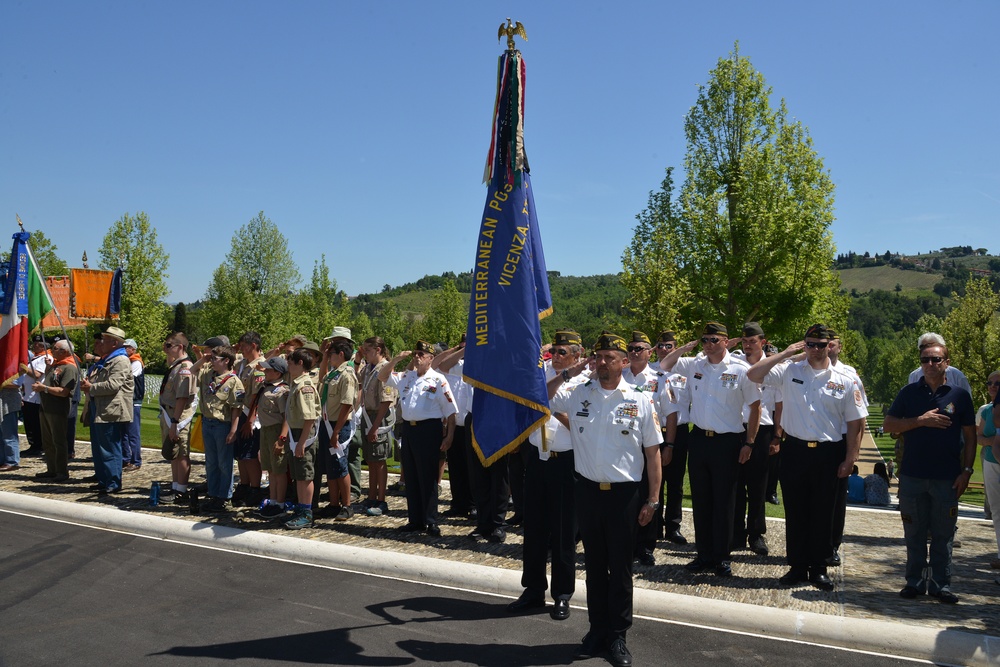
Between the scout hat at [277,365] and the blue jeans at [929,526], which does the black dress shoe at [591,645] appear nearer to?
the blue jeans at [929,526]

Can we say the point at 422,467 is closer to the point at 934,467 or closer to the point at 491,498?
the point at 491,498

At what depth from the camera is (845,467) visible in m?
6.48

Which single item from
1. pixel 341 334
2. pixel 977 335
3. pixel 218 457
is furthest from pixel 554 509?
pixel 977 335

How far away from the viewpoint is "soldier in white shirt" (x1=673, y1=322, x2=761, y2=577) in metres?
6.97

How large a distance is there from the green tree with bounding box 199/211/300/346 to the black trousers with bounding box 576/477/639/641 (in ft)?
176

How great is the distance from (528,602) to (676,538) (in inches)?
110

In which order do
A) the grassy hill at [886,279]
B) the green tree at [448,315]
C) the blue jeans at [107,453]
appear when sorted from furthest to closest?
the grassy hill at [886,279]
the green tree at [448,315]
the blue jeans at [107,453]

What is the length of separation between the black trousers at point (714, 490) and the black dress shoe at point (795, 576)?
525 millimetres

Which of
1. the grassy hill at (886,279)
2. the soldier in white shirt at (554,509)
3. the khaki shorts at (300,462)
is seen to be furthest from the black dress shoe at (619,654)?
the grassy hill at (886,279)

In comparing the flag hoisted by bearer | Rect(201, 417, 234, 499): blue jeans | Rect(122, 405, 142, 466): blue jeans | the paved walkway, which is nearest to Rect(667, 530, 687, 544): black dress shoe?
the paved walkway

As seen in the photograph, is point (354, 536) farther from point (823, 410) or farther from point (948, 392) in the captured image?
point (948, 392)

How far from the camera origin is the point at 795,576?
6.65 meters

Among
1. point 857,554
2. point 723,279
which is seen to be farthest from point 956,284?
point 857,554

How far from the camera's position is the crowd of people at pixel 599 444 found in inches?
204
